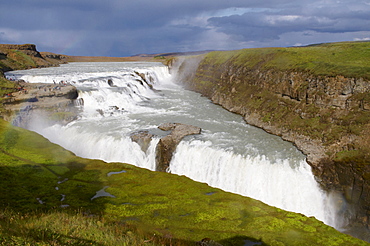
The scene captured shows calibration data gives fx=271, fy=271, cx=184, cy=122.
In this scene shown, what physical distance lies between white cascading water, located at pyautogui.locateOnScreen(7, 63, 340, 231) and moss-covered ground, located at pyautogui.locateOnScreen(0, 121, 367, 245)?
7227 mm

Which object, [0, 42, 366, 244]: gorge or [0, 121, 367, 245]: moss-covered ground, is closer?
[0, 121, 367, 245]: moss-covered ground

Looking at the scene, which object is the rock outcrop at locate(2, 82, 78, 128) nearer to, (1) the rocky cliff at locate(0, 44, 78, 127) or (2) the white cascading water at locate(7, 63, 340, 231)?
(1) the rocky cliff at locate(0, 44, 78, 127)

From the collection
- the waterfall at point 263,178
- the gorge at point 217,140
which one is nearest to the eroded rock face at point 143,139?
the gorge at point 217,140

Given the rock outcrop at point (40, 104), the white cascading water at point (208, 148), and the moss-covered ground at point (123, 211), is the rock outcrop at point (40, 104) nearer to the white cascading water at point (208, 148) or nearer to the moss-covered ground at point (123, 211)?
the white cascading water at point (208, 148)

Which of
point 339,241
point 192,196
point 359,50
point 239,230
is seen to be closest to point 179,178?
point 192,196

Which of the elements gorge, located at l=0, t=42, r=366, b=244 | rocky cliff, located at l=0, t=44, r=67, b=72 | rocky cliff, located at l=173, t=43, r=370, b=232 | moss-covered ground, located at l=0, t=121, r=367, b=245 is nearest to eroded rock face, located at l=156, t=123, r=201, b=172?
gorge, located at l=0, t=42, r=366, b=244

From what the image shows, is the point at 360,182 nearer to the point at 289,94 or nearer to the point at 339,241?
the point at 339,241

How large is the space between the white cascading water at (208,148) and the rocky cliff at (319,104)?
220 cm

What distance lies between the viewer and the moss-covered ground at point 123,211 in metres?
13.4

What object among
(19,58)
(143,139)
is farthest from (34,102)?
(19,58)

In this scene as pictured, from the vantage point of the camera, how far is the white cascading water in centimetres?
3027

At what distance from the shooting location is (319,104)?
4131 centimetres

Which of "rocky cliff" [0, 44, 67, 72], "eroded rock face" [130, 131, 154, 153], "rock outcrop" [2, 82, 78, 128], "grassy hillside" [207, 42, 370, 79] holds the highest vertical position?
"rocky cliff" [0, 44, 67, 72]

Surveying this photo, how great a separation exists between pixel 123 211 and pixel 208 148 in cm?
1698
